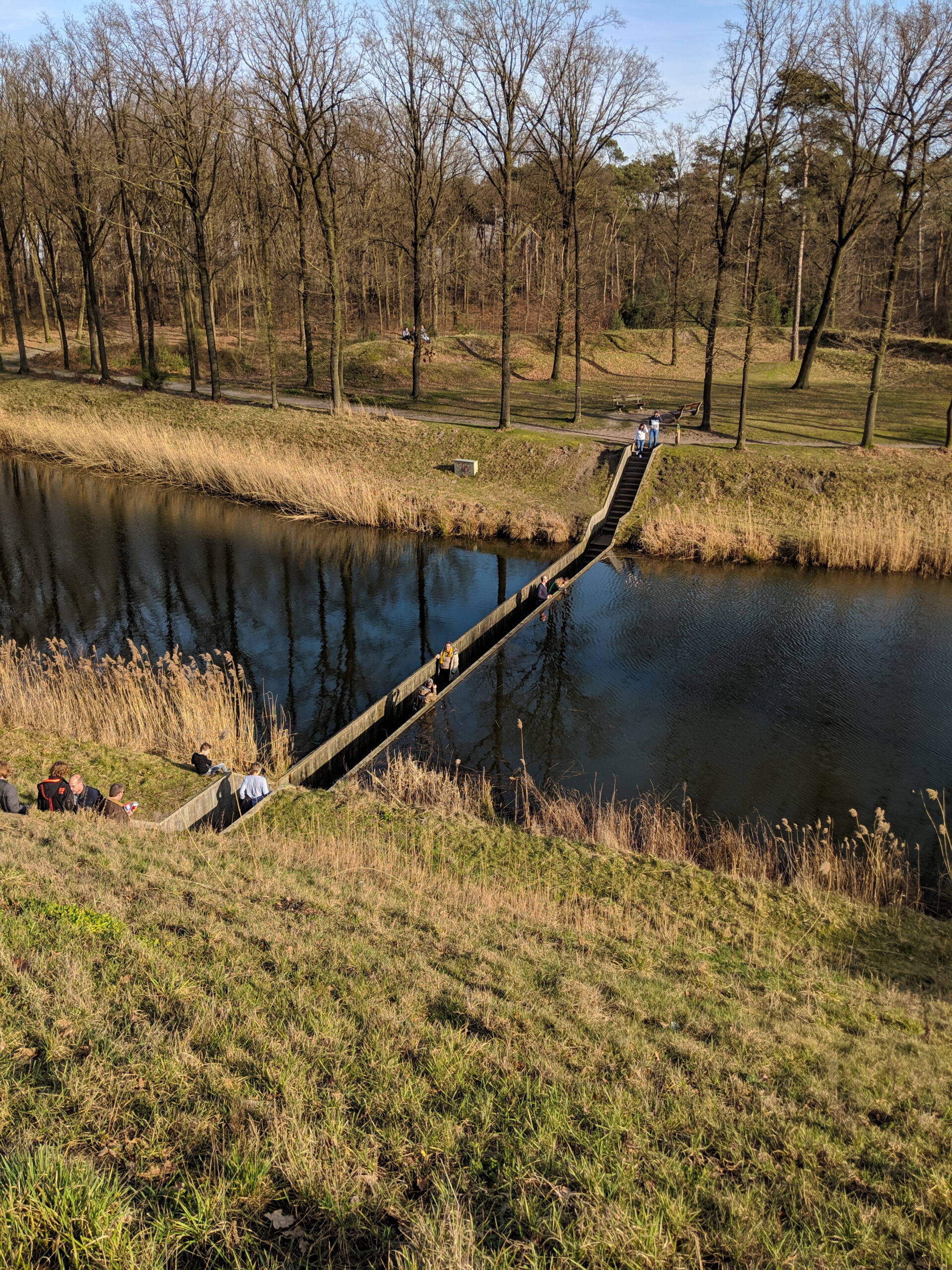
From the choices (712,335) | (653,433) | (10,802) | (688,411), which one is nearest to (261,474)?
(653,433)

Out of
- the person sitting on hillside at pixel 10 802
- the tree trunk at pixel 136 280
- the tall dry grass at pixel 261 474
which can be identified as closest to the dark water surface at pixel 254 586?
the tall dry grass at pixel 261 474

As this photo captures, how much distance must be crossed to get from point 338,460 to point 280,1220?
2812cm

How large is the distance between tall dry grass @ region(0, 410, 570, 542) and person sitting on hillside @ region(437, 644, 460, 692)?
9700mm

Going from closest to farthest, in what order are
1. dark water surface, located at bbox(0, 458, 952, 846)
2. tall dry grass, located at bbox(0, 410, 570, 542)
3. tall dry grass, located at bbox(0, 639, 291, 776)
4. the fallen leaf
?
1. the fallen leaf
2. tall dry grass, located at bbox(0, 639, 291, 776)
3. dark water surface, located at bbox(0, 458, 952, 846)
4. tall dry grass, located at bbox(0, 410, 570, 542)

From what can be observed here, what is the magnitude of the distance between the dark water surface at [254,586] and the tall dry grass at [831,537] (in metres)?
4.20

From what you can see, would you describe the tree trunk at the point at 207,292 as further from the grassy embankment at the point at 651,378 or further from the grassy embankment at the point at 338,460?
the grassy embankment at the point at 651,378

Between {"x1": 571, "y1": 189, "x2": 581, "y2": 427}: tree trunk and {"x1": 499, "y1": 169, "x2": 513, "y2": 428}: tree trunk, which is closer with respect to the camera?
{"x1": 499, "y1": 169, "x2": 513, "y2": 428}: tree trunk

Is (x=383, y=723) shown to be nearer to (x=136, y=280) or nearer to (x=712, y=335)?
(x=712, y=335)

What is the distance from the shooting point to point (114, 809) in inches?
379

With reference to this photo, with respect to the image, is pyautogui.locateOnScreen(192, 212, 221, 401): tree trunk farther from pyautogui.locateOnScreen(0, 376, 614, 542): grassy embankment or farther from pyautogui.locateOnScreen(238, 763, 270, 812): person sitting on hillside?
pyautogui.locateOnScreen(238, 763, 270, 812): person sitting on hillside

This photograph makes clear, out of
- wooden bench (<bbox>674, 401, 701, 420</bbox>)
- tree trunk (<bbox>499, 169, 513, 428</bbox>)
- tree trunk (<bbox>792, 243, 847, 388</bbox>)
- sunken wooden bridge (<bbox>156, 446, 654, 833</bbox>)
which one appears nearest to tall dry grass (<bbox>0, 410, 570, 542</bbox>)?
sunken wooden bridge (<bbox>156, 446, 654, 833</bbox>)


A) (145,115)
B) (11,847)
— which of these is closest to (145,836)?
(11,847)

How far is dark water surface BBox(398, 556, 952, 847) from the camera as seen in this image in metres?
12.5

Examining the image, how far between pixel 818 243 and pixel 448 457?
34.1 metres
